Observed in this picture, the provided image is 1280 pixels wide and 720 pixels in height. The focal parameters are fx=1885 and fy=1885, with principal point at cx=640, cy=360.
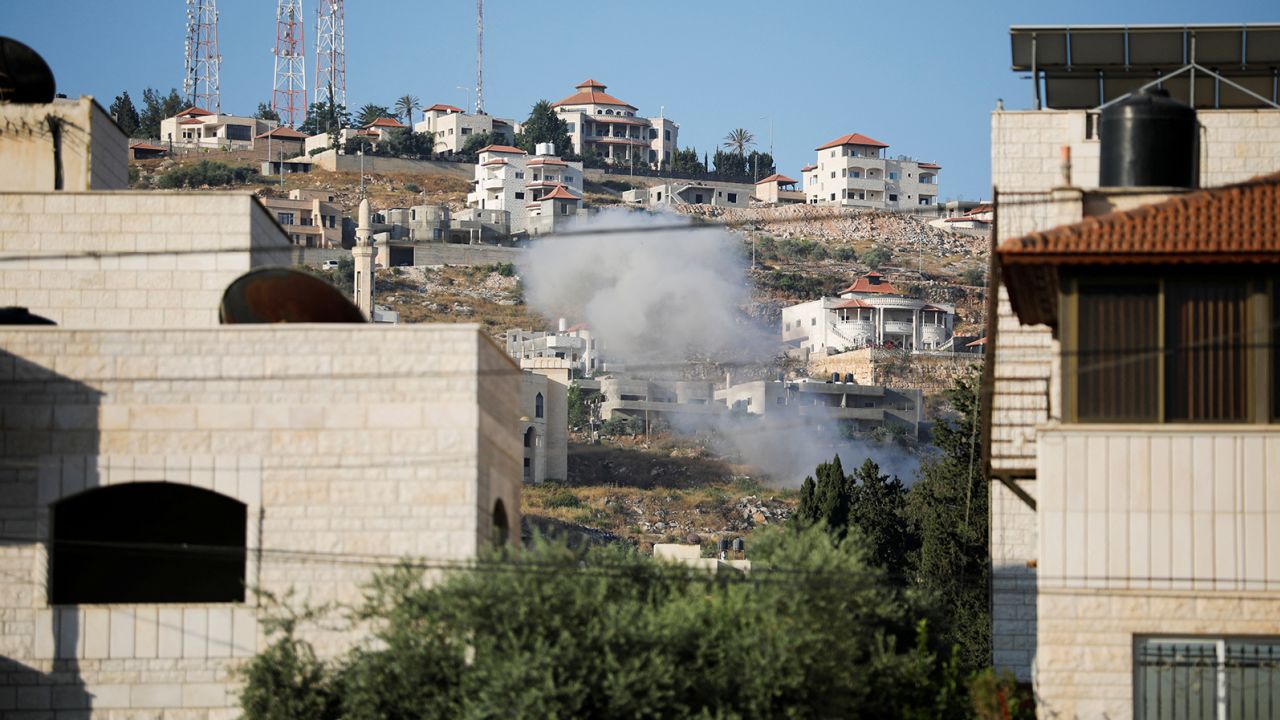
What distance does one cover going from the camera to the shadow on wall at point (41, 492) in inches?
938

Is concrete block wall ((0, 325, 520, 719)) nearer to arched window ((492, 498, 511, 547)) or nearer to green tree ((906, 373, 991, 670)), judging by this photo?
arched window ((492, 498, 511, 547))

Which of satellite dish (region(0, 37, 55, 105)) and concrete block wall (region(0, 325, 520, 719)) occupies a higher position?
satellite dish (region(0, 37, 55, 105))

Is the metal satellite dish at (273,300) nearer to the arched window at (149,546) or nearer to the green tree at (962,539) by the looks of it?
the arched window at (149,546)

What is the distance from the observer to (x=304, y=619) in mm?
23375

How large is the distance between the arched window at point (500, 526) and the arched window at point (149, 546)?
131 inches

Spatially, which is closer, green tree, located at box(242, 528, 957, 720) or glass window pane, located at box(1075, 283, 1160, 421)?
glass window pane, located at box(1075, 283, 1160, 421)

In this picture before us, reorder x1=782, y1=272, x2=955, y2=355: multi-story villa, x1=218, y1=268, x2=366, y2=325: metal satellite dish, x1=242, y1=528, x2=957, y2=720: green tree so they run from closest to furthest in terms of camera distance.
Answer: x1=242, y1=528, x2=957, y2=720: green tree < x1=218, y1=268, x2=366, y2=325: metal satellite dish < x1=782, y1=272, x2=955, y2=355: multi-story villa

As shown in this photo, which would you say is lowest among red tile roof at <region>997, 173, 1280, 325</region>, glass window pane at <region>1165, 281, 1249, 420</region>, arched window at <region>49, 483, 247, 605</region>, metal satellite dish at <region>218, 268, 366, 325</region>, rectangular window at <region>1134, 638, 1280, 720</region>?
rectangular window at <region>1134, 638, 1280, 720</region>

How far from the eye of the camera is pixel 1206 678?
66.0 ft

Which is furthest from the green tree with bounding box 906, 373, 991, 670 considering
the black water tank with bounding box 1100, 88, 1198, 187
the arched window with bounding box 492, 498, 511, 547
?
the black water tank with bounding box 1100, 88, 1198, 187

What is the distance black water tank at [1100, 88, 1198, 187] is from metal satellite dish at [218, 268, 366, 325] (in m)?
10.9

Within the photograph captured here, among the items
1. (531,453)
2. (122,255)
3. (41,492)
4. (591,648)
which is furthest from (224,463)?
(531,453)

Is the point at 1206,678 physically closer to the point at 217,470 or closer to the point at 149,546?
the point at 217,470

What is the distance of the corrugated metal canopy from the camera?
30812mm
